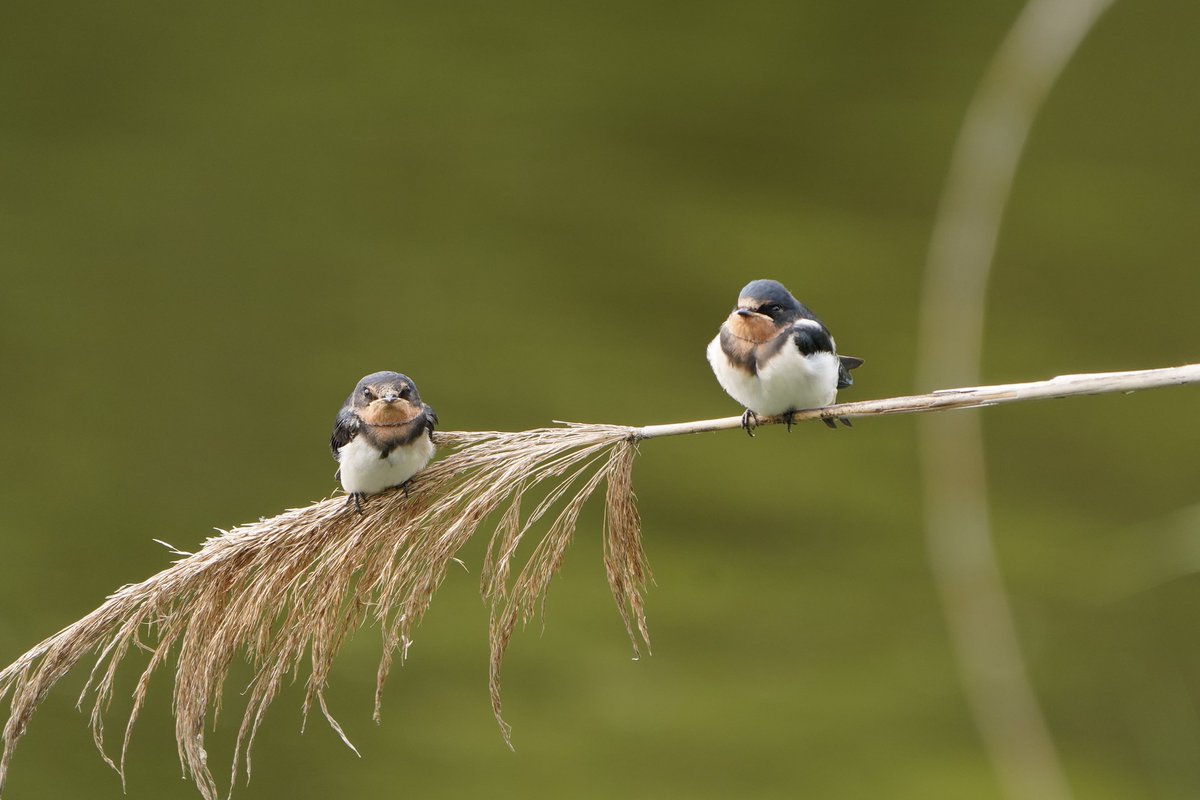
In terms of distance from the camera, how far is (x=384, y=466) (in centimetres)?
213

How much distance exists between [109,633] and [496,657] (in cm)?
55

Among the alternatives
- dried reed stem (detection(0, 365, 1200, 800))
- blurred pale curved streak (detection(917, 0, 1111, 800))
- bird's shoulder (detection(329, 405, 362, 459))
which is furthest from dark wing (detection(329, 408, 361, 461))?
blurred pale curved streak (detection(917, 0, 1111, 800))

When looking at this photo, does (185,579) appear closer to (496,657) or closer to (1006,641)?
(496,657)

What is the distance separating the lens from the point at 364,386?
229 cm

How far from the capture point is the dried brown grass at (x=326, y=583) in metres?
1.54

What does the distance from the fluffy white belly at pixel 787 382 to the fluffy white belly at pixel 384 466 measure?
59 centimetres

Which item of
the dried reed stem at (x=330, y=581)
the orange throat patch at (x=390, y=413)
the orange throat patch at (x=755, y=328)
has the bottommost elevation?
the dried reed stem at (x=330, y=581)

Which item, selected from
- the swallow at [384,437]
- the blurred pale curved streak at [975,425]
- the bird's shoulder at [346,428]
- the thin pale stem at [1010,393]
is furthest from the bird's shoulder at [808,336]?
the bird's shoulder at [346,428]

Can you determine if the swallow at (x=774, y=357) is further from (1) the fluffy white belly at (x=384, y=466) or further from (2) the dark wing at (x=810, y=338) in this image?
(1) the fluffy white belly at (x=384, y=466)

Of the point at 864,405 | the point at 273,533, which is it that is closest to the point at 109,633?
the point at 273,533

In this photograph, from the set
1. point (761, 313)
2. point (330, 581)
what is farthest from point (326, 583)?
→ point (761, 313)

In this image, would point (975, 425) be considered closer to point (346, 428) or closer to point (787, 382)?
point (787, 382)

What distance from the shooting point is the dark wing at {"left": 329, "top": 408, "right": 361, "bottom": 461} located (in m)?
2.28

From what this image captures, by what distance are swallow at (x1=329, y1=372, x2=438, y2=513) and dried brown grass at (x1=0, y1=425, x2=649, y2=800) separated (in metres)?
0.38
